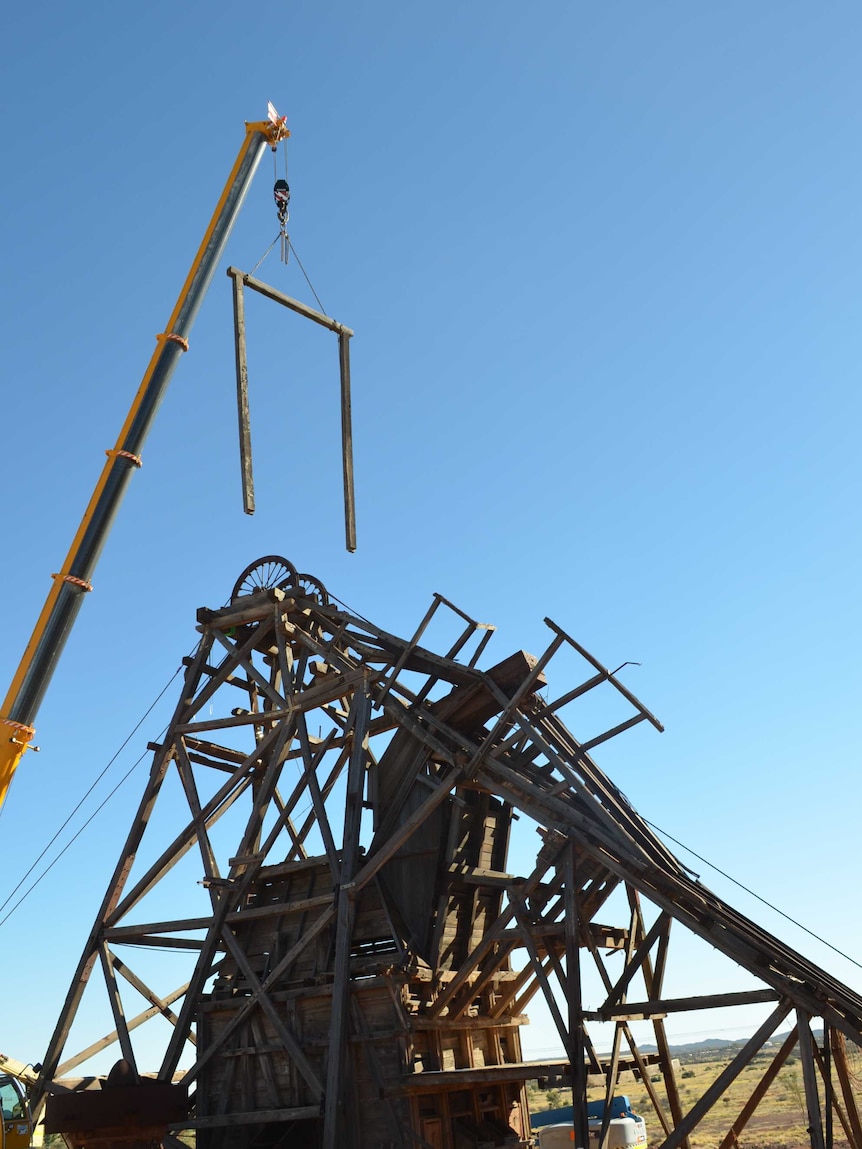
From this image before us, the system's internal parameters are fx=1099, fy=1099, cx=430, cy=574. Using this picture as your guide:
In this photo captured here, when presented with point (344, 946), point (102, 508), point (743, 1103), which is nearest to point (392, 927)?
point (344, 946)

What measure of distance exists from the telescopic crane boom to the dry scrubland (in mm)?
13138

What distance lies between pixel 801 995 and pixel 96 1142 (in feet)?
34.3

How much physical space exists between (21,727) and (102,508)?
463 centimetres

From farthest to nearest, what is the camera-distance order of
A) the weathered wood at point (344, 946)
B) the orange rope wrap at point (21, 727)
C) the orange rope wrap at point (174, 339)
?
the orange rope wrap at point (174, 339) < the orange rope wrap at point (21, 727) < the weathered wood at point (344, 946)

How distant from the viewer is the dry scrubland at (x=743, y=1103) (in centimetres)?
2992

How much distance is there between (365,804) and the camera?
65.7 ft

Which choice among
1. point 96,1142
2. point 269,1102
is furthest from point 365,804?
point 96,1142

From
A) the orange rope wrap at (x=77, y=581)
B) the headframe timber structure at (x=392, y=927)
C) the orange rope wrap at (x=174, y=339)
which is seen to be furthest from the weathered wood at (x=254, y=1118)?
the orange rope wrap at (x=174, y=339)

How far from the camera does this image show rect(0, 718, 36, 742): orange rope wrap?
729 inches

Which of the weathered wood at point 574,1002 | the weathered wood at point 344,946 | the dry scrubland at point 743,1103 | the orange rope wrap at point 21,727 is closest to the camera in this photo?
the weathered wood at point 574,1002

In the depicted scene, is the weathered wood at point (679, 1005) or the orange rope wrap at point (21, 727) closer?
the weathered wood at point (679, 1005)

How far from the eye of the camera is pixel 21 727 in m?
18.6

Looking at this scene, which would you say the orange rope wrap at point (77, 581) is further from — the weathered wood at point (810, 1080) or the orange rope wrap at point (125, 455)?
the weathered wood at point (810, 1080)

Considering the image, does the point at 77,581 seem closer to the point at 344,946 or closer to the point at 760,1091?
the point at 344,946
